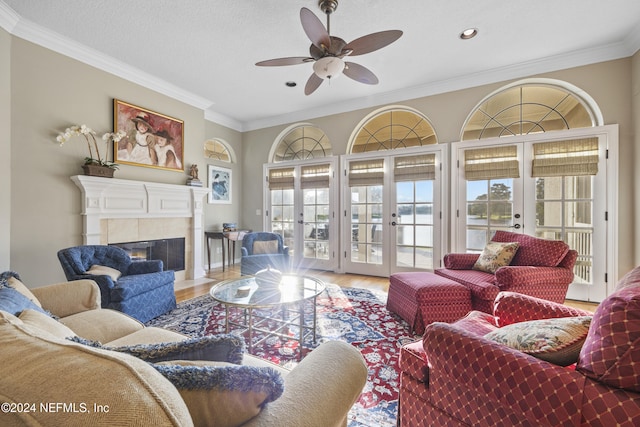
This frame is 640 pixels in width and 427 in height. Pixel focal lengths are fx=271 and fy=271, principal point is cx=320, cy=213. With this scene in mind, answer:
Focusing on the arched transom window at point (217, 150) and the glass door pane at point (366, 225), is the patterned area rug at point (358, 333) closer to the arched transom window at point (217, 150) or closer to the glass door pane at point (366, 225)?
the glass door pane at point (366, 225)

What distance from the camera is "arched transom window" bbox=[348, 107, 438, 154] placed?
13.7 feet

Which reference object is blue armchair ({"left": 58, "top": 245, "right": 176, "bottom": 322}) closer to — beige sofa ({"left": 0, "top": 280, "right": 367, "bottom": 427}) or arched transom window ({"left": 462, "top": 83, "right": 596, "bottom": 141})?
beige sofa ({"left": 0, "top": 280, "right": 367, "bottom": 427})

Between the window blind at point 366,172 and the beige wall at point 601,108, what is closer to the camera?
the beige wall at point 601,108

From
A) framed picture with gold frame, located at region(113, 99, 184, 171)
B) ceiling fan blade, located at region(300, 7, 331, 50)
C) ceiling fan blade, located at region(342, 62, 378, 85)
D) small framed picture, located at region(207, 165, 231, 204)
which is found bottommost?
small framed picture, located at region(207, 165, 231, 204)

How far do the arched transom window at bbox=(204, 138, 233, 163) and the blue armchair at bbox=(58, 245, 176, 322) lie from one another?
281cm

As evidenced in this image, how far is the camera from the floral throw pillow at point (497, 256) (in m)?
2.68

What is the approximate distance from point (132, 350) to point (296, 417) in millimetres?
459

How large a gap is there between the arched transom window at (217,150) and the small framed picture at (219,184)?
267 mm

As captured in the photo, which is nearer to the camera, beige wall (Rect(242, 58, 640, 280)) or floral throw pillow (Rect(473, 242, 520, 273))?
floral throw pillow (Rect(473, 242, 520, 273))

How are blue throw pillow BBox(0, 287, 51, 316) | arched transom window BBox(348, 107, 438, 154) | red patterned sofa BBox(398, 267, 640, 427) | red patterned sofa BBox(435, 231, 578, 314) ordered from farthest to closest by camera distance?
arched transom window BBox(348, 107, 438, 154) < red patterned sofa BBox(435, 231, 578, 314) < blue throw pillow BBox(0, 287, 51, 316) < red patterned sofa BBox(398, 267, 640, 427)

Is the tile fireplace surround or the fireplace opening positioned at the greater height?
the tile fireplace surround

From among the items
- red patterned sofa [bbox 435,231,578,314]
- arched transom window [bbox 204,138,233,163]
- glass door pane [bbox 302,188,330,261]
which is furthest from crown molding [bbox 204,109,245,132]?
red patterned sofa [bbox 435,231,578,314]

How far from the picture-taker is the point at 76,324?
5.02 ft

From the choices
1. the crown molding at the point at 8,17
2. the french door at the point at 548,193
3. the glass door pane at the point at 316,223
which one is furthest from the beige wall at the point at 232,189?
the french door at the point at 548,193
